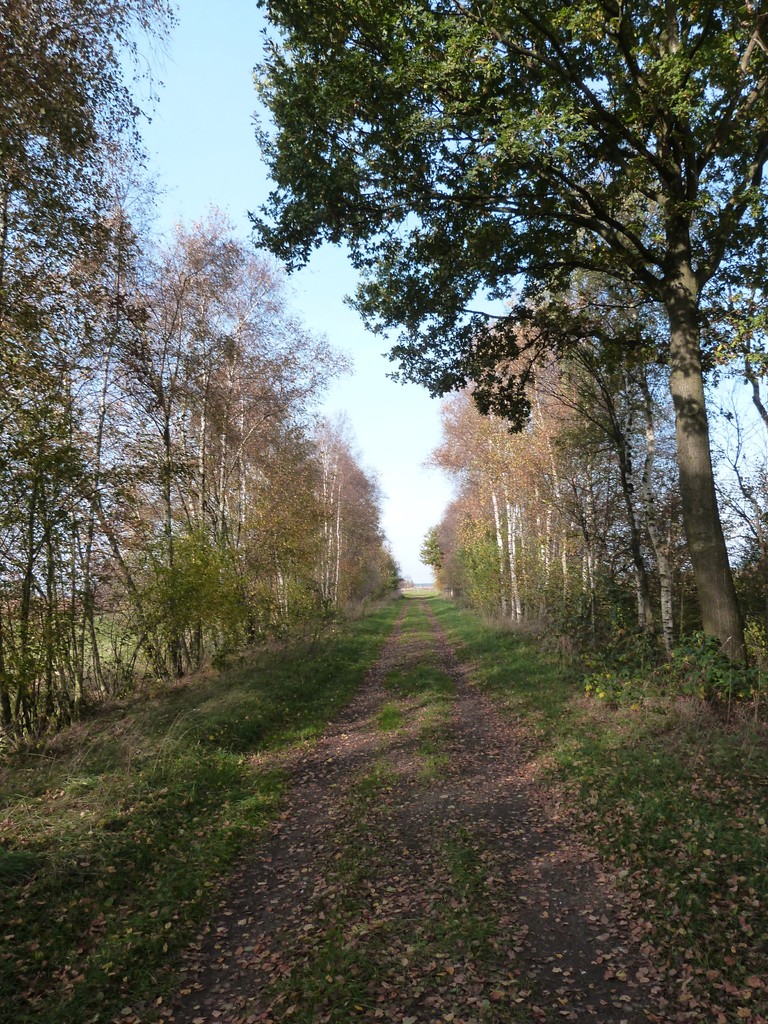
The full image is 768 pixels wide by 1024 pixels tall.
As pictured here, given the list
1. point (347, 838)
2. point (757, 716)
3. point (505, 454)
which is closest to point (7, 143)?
point (347, 838)

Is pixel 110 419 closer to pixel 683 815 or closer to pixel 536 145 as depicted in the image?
pixel 536 145

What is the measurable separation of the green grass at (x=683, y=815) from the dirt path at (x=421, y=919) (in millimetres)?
330

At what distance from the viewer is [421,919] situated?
446 cm

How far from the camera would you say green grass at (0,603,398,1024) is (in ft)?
12.9

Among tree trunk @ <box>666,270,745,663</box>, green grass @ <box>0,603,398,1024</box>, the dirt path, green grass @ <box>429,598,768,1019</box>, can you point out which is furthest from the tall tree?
green grass @ <box>0,603,398,1024</box>

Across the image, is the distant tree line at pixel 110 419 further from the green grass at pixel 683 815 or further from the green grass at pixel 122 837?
the green grass at pixel 683 815

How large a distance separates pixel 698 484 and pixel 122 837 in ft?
28.2

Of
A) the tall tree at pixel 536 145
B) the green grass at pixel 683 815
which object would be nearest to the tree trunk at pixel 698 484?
the tall tree at pixel 536 145

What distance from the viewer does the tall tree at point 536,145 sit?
7.12 m

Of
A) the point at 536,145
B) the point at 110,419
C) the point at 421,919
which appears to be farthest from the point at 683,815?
the point at 110,419

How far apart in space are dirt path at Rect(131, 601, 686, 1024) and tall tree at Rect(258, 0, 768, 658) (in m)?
4.76

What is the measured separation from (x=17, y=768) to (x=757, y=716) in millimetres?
9628

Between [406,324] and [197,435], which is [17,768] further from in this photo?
[197,435]

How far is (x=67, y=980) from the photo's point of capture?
387 cm
